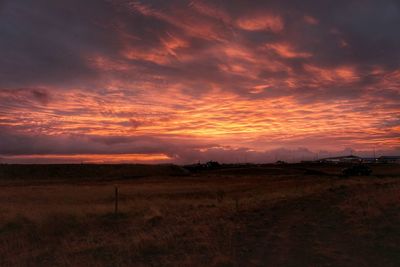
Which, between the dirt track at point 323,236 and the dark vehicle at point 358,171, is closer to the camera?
the dirt track at point 323,236

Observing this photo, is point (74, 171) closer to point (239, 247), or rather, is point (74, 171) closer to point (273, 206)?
point (273, 206)

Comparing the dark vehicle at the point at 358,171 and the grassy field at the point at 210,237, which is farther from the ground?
the dark vehicle at the point at 358,171

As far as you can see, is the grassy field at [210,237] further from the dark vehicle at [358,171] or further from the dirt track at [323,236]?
the dark vehicle at [358,171]

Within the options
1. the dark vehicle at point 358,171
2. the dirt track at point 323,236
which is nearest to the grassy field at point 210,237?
the dirt track at point 323,236

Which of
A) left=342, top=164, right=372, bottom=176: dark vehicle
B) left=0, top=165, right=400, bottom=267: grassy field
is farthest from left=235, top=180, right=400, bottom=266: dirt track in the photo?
left=342, top=164, right=372, bottom=176: dark vehicle

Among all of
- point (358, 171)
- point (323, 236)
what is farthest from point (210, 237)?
point (358, 171)

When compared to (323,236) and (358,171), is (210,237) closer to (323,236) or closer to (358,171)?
(323,236)

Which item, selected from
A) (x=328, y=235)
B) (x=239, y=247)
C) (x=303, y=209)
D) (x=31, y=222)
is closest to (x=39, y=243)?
(x=31, y=222)

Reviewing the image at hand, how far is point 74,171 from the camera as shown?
97062mm

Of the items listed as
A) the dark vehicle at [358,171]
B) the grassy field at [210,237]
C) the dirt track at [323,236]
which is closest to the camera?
the dirt track at [323,236]

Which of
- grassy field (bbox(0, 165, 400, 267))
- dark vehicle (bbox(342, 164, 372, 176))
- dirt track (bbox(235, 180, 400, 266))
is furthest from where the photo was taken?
dark vehicle (bbox(342, 164, 372, 176))

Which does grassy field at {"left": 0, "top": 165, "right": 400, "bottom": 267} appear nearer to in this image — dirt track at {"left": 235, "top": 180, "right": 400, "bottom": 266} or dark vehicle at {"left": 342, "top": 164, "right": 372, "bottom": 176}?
dirt track at {"left": 235, "top": 180, "right": 400, "bottom": 266}

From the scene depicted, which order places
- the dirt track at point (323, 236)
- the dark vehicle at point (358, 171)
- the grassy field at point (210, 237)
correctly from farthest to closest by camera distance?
the dark vehicle at point (358, 171) → the grassy field at point (210, 237) → the dirt track at point (323, 236)

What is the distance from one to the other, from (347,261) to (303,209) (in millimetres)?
11023
